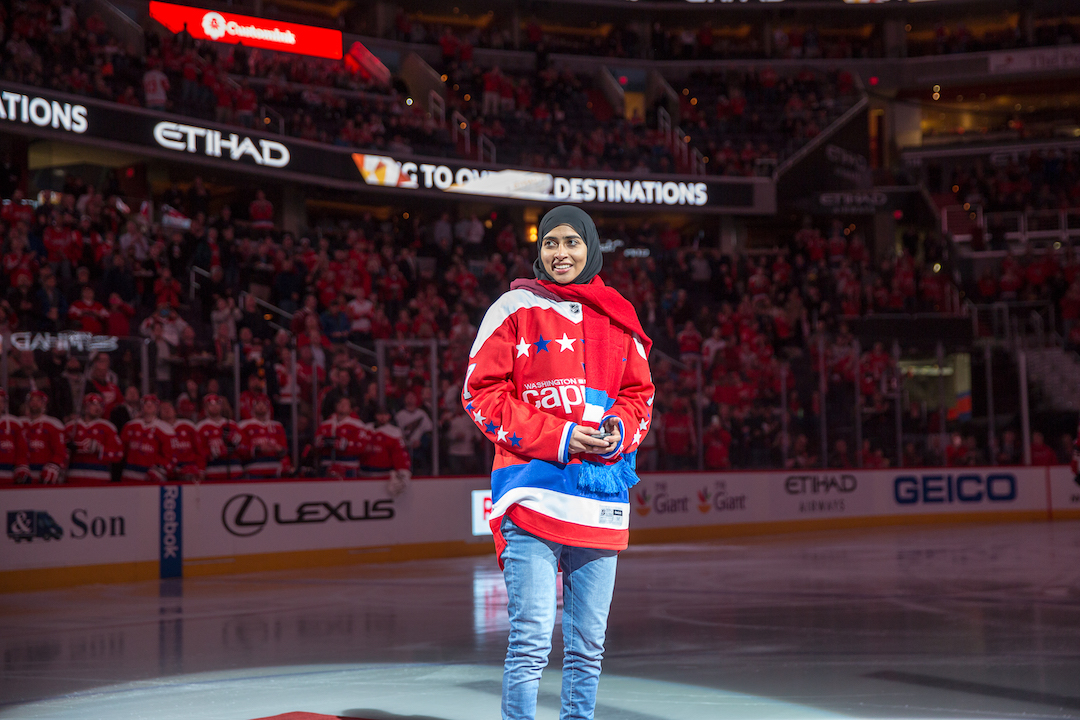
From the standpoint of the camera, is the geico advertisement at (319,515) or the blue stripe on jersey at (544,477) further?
the geico advertisement at (319,515)

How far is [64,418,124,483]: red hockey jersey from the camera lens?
1202cm

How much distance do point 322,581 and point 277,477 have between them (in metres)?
2.14

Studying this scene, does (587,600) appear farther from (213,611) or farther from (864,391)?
(864,391)

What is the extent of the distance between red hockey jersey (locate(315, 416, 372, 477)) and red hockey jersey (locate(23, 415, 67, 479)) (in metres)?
3.08

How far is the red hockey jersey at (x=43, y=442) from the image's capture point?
1173 centimetres

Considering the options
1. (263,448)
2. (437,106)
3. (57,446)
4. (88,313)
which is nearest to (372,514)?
(263,448)

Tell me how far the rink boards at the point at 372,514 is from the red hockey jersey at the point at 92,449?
0.21 m

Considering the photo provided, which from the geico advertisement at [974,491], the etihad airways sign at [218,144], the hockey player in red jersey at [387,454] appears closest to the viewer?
the hockey player in red jersey at [387,454]

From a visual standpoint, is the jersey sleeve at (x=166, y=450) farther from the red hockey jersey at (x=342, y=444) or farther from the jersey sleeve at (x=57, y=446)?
the red hockey jersey at (x=342, y=444)

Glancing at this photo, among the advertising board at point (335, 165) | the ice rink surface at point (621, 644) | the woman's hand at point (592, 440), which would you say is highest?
the advertising board at point (335, 165)

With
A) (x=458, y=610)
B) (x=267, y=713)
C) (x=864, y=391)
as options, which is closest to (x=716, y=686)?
(x=267, y=713)

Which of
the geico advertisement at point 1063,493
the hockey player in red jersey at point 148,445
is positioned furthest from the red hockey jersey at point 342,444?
the geico advertisement at point 1063,493

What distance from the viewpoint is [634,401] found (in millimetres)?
3549

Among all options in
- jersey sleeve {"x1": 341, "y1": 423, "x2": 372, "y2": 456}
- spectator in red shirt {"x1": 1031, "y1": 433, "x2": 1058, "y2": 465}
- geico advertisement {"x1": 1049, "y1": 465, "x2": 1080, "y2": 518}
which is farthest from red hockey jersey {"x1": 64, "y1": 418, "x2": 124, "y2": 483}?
geico advertisement {"x1": 1049, "y1": 465, "x2": 1080, "y2": 518}
